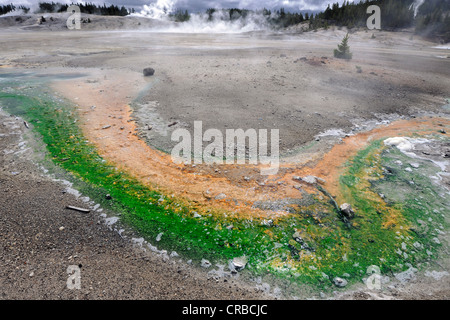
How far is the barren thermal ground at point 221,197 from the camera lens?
11.9ft

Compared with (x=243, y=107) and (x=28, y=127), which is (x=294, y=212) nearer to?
(x=243, y=107)

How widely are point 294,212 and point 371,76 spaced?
41.3ft

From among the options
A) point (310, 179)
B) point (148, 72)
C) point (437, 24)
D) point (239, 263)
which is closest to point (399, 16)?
point (437, 24)

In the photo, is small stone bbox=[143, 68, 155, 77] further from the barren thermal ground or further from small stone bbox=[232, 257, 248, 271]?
small stone bbox=[232, 257, 248, 271]

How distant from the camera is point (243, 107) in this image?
9.41m

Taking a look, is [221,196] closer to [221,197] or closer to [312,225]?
[221,197]

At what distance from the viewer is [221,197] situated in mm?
5137

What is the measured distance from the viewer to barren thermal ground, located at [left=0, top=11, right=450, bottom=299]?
11.9ft

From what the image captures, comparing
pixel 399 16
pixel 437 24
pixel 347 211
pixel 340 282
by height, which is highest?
pixel 399 16

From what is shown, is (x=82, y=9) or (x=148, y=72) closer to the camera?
(x=148, y=72)

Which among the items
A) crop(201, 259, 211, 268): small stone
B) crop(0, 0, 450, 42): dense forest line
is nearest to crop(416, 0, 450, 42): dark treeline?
crop(0, 0, 450, 42): dense forest line

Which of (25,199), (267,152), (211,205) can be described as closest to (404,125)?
(267,152)

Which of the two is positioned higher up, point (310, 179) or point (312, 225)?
point (310, 179)

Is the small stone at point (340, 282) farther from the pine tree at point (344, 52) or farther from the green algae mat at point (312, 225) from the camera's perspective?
the pine tree at point (344, 52)
